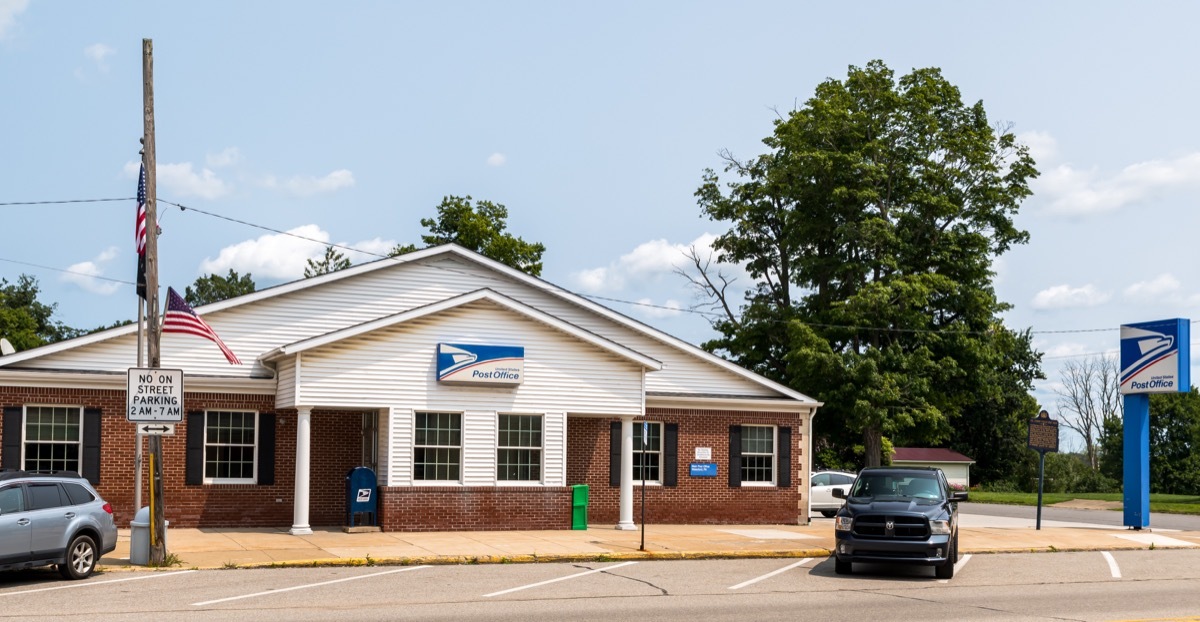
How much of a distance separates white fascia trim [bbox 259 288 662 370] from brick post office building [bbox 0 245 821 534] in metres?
0.04

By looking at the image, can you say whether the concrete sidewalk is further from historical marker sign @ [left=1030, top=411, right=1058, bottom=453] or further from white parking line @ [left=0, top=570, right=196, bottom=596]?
historical marker sign @ [left=1030, top=411, right=1058, bottom=453]

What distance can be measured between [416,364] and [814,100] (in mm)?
26948

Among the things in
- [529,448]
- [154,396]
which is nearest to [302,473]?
[529,448]

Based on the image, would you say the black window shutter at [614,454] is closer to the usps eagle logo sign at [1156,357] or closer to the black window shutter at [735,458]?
the black window shutter at [735,458]

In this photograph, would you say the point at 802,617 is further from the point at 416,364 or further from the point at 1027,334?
the point at 1027,334

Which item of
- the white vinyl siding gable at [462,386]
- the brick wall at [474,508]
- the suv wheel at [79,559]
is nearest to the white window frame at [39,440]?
the white vinyl siding gable at [462,386]

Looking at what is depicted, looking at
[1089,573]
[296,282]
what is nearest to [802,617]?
[1089,573]

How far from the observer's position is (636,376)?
27.2 metres

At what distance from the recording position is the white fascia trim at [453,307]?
23984 mm

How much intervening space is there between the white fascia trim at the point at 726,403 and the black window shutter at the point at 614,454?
97 cm

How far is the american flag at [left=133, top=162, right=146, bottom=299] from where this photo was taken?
825 inches

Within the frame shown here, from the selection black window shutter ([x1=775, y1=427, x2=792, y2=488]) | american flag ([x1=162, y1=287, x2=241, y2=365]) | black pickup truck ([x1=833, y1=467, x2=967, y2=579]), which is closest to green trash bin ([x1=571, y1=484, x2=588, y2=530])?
black window shutter ([x1=775, y1=427, x2=792, y2=488])

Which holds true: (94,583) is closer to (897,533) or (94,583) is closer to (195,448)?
(195,448)

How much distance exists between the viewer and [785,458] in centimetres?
3052
